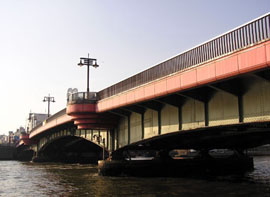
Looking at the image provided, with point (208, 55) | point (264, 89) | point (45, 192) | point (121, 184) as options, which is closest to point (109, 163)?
point (121, 184)

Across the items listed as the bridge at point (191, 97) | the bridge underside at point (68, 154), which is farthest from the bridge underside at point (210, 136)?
the bridge underside at point (68, 154)

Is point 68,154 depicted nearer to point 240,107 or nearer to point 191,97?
point 191,97

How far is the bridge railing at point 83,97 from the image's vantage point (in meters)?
36.0

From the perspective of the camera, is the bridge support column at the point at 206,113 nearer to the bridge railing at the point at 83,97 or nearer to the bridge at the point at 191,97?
the bridge at the point at 191,97

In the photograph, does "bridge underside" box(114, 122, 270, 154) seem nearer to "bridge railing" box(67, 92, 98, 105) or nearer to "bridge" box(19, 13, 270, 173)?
"bridge" box(19, 13, 270, 173)

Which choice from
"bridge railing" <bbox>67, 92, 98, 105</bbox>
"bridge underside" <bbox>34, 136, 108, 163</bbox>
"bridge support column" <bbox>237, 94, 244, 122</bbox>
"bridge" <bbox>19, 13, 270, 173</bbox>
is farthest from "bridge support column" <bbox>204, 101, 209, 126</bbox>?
"bridge underside" <bbox>34, 136, 108, 163</bbox>

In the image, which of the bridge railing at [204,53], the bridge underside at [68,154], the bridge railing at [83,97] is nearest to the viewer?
the bridge railing at [204,53]

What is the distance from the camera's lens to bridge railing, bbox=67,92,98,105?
36.0 metres

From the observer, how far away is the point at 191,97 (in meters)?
22.5

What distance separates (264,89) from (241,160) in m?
35.9

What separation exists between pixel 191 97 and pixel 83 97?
16.6 m

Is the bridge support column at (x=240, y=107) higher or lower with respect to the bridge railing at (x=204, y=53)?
lower

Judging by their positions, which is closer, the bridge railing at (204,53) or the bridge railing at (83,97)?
the bridge railing at (204,53)

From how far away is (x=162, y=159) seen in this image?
4097 centimetres
